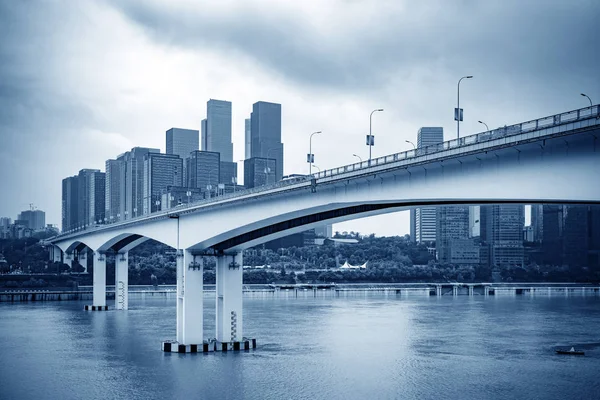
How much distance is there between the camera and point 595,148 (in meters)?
24.3

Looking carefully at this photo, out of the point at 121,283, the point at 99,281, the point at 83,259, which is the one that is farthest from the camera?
the point at 83,259

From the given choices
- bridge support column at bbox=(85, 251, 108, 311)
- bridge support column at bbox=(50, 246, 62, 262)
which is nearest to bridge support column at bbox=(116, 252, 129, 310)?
bridge support column at bbox=(85, 251, 108, 311)

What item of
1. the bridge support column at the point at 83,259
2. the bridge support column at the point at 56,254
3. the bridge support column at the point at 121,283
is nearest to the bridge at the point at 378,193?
the bridge support column at the point at 121,283

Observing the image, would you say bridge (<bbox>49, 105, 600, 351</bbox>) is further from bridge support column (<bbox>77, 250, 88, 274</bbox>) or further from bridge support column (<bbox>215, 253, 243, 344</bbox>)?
bridge support column (<bbox>77, 250, 88, 274</bbox>)

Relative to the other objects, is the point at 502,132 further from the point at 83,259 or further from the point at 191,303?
the point at 83,259

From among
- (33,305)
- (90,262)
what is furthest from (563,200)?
(90,262)

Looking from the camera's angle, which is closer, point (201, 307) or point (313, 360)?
point (313, 360)

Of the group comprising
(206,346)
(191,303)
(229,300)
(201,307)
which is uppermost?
(229,300)

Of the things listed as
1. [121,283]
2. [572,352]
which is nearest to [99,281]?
[121,283]

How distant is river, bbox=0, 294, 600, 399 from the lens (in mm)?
36000

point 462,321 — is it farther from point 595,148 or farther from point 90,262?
point 90,262

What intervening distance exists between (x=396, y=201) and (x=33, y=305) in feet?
248

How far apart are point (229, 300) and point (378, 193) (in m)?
15.6

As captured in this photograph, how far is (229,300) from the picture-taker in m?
46.8
